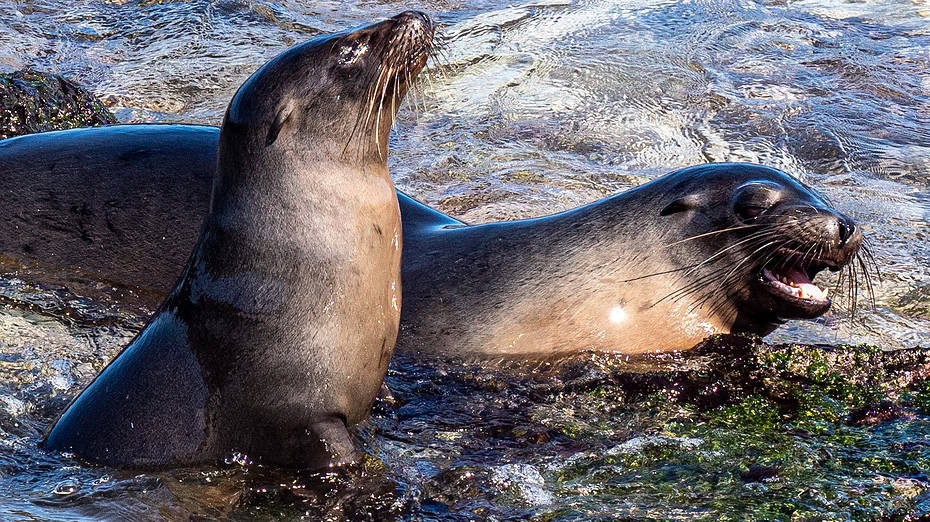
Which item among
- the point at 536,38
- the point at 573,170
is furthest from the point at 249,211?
the point at 536,38

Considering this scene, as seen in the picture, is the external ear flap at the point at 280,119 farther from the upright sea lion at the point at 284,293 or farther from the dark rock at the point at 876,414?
the dark rock at the point at 876,414

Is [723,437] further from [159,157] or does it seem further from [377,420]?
[159,157]

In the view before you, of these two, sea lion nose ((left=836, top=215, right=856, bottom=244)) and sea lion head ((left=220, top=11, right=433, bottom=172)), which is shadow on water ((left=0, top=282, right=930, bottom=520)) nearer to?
sea lion nose ((left=836, top=215, right=856, bottom=244))

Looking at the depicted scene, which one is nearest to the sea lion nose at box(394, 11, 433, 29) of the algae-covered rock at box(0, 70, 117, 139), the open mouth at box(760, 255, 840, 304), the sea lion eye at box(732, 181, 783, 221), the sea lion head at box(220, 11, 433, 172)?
the sea lion head at box(220, 11, 433, 172)

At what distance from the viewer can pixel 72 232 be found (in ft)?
20.6

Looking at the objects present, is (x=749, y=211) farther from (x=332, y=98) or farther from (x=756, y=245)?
(x=332, y=98)

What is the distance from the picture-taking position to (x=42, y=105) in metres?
7.59

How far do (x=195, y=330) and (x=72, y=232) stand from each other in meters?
2.31

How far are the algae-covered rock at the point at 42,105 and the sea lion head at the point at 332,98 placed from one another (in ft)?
11.9

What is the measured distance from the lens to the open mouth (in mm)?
5270

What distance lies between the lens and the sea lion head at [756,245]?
516 centimetres

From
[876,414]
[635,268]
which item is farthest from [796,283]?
[876,414]

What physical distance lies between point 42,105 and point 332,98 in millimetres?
3927

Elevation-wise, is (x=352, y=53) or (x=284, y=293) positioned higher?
(x=352, y=53)
